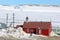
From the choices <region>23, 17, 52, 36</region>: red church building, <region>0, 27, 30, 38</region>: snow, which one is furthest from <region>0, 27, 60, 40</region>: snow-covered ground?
<region>23, 17, 52, 36</region>: red church building

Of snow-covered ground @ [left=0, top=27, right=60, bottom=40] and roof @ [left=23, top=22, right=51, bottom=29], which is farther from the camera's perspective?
roof @ [left=23, top=22, right=51, bottom=29]

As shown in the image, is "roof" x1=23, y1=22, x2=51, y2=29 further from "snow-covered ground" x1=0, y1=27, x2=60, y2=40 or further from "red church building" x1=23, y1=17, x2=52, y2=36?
"snow-covered ground" x1=0, y1=27, x2=60, y2=40

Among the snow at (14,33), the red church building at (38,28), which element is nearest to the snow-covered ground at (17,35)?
the snow at (14,33)

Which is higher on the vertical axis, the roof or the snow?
the roof

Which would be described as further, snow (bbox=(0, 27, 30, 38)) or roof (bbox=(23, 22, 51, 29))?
roof (bbox=(23, 22, 51, 29))

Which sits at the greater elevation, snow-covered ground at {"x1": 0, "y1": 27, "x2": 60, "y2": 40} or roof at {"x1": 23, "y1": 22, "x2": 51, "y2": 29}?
roof at {"x1": 23, "y1": 22, "x2": 51, "y2": 29}


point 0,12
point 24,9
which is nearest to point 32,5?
point 24,9

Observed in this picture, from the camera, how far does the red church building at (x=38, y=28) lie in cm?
626

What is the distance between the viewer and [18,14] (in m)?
6.51

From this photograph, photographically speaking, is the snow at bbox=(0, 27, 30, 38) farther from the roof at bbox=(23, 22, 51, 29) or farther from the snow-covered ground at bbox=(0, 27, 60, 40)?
the roof at bbox=(23, 22, 51, 29)

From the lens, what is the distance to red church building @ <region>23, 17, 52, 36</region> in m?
6.26

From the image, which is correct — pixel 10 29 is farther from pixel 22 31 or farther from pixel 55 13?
pixel 55 13

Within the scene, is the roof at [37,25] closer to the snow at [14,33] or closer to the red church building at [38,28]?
the red church building at [38,28]

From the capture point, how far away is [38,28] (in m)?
6.28
